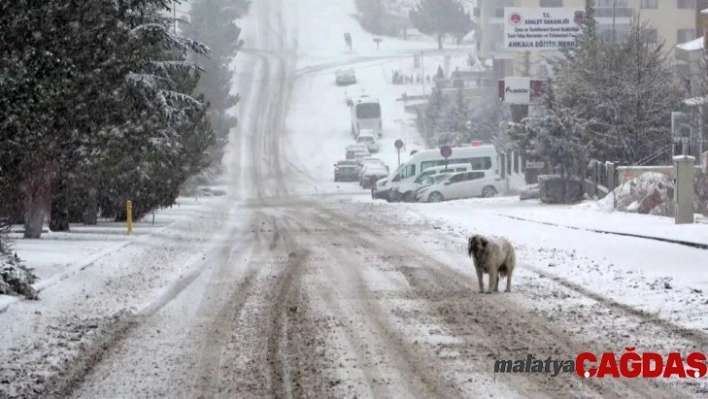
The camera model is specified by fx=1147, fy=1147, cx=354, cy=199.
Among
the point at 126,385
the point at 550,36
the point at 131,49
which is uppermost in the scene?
the point at 550,36

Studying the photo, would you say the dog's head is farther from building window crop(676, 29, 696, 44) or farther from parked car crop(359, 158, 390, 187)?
building window crop(676, 29, 696, 44)

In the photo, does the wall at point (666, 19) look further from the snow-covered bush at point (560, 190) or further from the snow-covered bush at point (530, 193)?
the snow-covered bush at point (560, 190)

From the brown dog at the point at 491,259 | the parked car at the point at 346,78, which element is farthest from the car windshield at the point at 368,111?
the brown dog at the point at 491,259

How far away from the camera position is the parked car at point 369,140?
85.1 metres

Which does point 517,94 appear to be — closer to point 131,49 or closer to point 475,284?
point 131,49

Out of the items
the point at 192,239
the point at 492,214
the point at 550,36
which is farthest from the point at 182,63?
the point at 550,36

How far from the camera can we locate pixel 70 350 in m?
11.2

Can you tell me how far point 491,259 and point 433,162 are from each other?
3836 centimetres

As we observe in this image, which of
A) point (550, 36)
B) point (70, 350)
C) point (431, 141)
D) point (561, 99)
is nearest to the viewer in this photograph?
point (70, 350)

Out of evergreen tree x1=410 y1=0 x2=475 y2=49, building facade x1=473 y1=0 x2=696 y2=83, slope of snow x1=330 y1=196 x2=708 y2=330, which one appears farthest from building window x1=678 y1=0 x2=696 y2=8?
slope of snow x1=330 y1=196 x2=708 y2=330

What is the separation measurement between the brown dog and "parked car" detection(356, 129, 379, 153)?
2707 inches

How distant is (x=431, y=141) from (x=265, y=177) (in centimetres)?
1640

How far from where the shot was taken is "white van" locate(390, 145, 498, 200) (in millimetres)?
52562

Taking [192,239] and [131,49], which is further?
[192,239]
